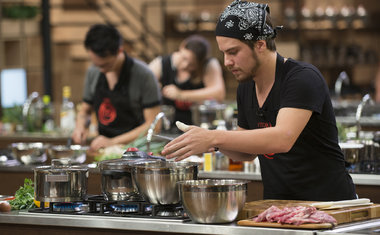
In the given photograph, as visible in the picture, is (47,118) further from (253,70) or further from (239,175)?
(253,70)

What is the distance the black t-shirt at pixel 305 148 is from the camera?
2877mm

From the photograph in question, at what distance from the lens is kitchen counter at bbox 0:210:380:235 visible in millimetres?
2588

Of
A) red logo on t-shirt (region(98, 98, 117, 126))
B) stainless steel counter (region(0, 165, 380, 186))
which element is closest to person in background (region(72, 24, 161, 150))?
red logo on t-shirt (region(98, 98, 117, 126))

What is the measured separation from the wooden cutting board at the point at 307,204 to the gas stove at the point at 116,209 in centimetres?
23

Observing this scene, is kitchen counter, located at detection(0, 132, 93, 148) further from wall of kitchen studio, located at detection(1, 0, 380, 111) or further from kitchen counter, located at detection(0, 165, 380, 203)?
wall of kitchen studio, located at detection(1, 0, 380, 111)

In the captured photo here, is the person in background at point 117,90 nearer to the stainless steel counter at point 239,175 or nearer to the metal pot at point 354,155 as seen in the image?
the stainless steel counter at point 239,175

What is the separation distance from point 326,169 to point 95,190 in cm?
169

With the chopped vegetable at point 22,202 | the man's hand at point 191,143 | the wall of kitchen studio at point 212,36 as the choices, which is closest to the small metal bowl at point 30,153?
the chopped vegetable at point 22,202

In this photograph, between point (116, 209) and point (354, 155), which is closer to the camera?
point (116, 209)

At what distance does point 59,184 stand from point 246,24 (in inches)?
36.6

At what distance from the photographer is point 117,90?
5.23 metres

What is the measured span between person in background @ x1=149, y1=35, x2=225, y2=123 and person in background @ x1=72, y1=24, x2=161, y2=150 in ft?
3.35

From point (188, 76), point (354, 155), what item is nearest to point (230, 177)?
point (354, 155)

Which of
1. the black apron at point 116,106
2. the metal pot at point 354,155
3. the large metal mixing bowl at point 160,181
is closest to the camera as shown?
the large metal mixing bowl at point 160,181
